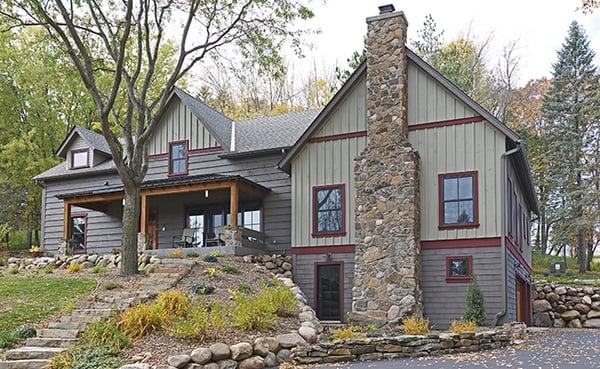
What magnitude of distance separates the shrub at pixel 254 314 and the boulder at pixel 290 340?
0.48 m

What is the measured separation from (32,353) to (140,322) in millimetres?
1799

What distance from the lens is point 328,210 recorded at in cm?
1789

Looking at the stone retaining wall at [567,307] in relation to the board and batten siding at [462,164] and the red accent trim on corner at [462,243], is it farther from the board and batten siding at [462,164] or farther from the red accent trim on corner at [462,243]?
the board and batten siding at [462,164]

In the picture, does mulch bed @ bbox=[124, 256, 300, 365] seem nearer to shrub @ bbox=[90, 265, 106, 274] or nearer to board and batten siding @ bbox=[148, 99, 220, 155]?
shrub @ bbox=[90, 265, 106, 274]

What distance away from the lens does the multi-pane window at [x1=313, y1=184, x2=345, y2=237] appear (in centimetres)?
1764

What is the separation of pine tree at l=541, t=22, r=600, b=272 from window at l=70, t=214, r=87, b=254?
22.6 metres

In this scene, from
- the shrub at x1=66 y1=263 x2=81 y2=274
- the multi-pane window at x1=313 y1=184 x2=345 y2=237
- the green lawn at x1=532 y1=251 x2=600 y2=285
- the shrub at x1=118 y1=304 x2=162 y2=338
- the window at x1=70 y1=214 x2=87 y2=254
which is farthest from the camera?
the green lawn at x1=532 y1=251 x2=600 y2=285

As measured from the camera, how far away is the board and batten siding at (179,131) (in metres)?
21.6

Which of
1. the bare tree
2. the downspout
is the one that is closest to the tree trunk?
the bare tree

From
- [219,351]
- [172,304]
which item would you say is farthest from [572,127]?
[219,351]

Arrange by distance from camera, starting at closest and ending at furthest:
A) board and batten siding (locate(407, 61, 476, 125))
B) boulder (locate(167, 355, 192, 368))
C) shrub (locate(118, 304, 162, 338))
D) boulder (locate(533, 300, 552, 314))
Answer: boulder (locate(167, 355, 192, 368))
shrub (locate(118, 304, 162, 338))
board and batten siding (locate(407, 61, 476, 125))
boulder (locate(533, 300, 552, 314))

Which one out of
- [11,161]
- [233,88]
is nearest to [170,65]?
[233,88]

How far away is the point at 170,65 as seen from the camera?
34.4 meters

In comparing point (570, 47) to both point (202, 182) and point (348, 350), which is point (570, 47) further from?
point (348, 350)
